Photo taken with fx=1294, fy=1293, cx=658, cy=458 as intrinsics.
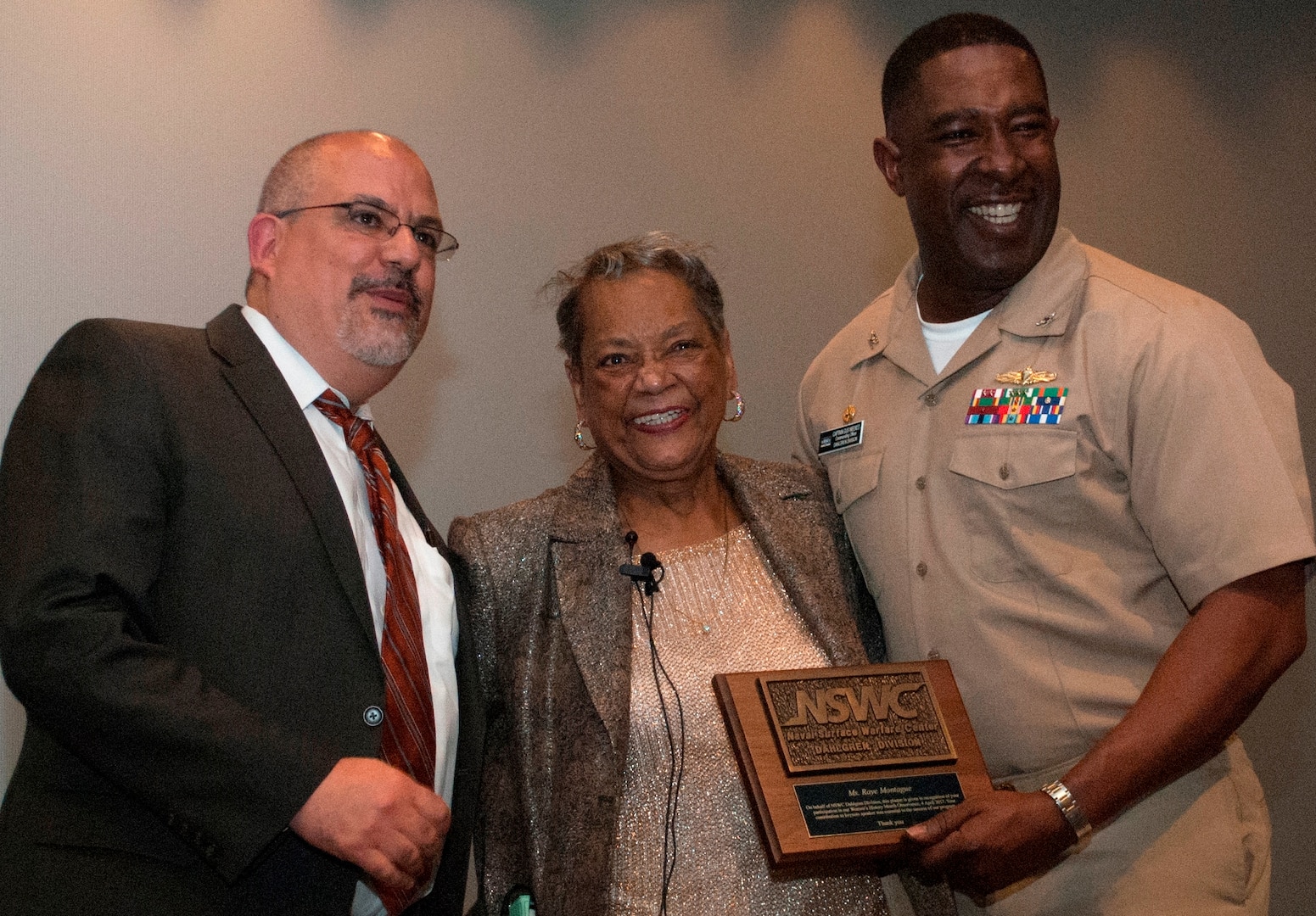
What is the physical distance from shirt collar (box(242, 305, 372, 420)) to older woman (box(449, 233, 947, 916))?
466 millimetres

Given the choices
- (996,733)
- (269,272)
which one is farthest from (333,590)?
(996,733)

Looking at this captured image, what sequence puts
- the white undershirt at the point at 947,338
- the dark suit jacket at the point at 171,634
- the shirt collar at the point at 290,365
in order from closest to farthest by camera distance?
the dark suit jacket at the point at 171,634, the shirt collar at the point at 290,365, the white undershirt at the point at 947,338

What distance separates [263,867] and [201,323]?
225 cm

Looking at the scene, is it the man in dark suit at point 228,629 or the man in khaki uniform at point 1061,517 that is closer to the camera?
the man in dark suit at point 228,629

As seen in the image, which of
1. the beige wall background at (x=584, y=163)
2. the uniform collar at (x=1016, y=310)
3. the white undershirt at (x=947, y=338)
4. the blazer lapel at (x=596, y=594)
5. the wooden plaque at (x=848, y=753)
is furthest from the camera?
the beige wall background at (x=584, y=163)

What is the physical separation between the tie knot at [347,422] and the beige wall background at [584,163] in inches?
64.9

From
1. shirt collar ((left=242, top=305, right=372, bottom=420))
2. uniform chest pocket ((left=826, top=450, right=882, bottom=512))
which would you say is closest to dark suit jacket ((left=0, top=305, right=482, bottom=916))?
shirt collar ((left=242, top=305, right=372, bottom=420))

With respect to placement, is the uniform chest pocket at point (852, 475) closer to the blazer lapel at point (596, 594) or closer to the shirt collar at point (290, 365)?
the blazer lapel at point (596, 594)

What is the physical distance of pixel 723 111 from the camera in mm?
4363

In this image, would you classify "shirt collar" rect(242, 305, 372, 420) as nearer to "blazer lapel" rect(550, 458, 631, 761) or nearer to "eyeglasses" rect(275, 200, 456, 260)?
"eyeglasses" rect(275, 200, 456, 260)

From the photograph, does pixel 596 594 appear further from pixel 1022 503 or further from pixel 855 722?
pixel 1022 503

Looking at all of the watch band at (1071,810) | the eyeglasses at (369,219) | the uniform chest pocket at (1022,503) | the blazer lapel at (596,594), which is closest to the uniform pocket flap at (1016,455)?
the uniform chest pocket at (1022,503)

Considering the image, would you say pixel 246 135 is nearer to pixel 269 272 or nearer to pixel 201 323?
pixel 201 323

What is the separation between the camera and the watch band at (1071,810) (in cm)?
211
